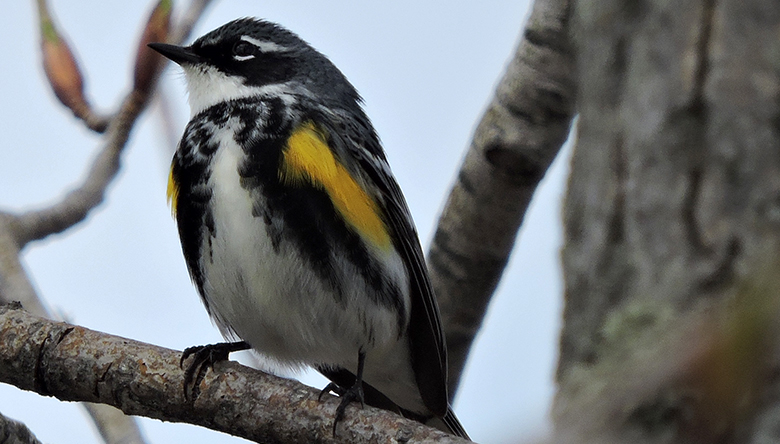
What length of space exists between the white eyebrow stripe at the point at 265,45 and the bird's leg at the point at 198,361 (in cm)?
202

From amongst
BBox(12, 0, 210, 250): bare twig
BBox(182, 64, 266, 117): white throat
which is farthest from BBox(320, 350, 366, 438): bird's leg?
BBox(182, 64, 266, 117): white throat

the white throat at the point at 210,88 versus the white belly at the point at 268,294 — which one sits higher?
the white throat at the point at 210,88

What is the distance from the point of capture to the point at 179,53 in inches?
193

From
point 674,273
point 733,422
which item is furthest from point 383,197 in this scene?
point 733,422

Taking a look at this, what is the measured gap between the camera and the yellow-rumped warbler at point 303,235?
4.22m

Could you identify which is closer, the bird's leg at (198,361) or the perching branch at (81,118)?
the bird's leg at (198,361)

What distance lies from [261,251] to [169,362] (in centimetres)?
75

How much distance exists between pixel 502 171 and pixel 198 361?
188 cm

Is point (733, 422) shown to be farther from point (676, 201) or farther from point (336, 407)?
point (336, 407)

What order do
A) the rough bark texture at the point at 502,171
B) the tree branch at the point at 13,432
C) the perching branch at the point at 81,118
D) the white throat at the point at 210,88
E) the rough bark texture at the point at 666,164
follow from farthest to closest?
1. the white throat at the point at 210,88
2. the rough bark texture at the point at 502,171
3. the perching branch at the point at 81,118
4. the tree branch at the point at 13,432
5. the rough bark texture at the point at 666,164

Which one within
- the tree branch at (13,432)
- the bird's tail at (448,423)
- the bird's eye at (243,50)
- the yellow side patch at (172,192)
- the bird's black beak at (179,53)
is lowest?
the bird's tail at (448,423)

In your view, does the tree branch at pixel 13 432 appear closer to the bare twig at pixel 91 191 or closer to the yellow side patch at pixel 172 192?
the bare twig at pixel 91 191

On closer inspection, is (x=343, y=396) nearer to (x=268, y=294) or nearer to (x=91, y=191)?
(x=268, y=294)

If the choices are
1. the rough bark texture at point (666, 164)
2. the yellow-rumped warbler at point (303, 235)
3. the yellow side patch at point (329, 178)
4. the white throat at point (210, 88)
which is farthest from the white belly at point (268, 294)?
the rough bark texture at point (666, 164)
